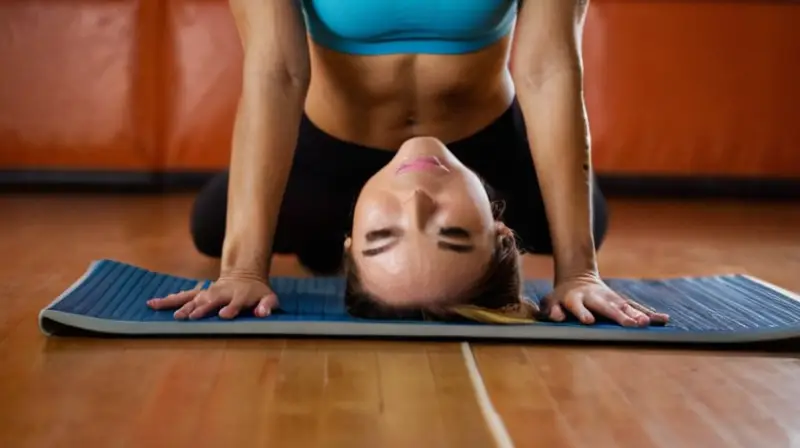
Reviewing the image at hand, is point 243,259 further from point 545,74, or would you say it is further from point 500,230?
point 545,74

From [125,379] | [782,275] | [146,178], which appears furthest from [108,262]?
[146,178]

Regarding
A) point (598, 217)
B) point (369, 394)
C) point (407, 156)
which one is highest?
point (407, 156)

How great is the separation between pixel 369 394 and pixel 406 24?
0.64 meters

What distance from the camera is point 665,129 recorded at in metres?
2.78

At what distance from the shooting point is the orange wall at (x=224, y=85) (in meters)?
2.67

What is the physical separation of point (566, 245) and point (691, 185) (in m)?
1.67

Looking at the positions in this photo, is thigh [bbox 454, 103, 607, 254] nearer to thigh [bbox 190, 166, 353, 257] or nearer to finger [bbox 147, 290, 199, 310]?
thigh [bbox 190, 166, 353, 257]

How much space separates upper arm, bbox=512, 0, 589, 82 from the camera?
1310 millimetres

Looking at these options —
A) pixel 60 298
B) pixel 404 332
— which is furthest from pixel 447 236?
pixel 60 298

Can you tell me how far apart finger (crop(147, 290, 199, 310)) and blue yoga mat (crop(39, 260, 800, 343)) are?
1 centimetres

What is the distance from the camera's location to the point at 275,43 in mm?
1271

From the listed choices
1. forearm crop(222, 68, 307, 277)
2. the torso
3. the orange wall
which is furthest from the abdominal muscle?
the orange wall

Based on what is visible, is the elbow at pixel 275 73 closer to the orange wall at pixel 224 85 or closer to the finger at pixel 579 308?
the finger at pixel 579 308

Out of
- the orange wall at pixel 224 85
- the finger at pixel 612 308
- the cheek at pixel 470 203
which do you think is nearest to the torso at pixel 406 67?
the cheek at pixel 470 203
